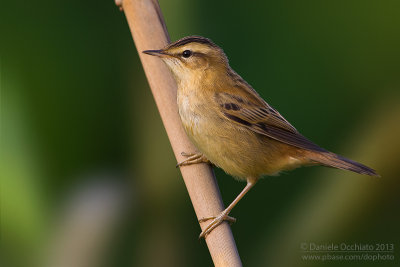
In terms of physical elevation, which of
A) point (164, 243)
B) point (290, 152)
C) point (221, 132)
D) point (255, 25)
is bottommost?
point (164, 243)

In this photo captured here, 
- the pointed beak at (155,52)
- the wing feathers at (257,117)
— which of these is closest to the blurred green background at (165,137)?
the wing feathers at (257,117)

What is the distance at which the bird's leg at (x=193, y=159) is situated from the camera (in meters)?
2.39

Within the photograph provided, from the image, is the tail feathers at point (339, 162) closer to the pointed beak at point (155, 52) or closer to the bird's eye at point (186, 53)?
the bird's eye at point (186, 53)

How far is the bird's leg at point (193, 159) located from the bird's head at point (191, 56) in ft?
1.38

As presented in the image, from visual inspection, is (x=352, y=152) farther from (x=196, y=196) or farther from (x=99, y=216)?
(x=99, y=216)

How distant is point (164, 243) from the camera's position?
2455mm

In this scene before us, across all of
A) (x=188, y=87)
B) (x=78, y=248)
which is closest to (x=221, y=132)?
(x=188, y=87)

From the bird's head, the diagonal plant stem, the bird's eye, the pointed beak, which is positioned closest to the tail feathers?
the diagonal plant stem

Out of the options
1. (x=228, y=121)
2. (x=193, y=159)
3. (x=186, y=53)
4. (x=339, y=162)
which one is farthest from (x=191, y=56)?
(x=339, y=162)

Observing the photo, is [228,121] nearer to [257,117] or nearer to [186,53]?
[257,117]

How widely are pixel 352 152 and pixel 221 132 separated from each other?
2.11ft

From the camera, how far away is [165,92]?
250cm

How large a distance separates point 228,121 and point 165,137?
13.2 inches

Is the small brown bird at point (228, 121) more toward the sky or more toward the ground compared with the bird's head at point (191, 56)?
more toward the ground
